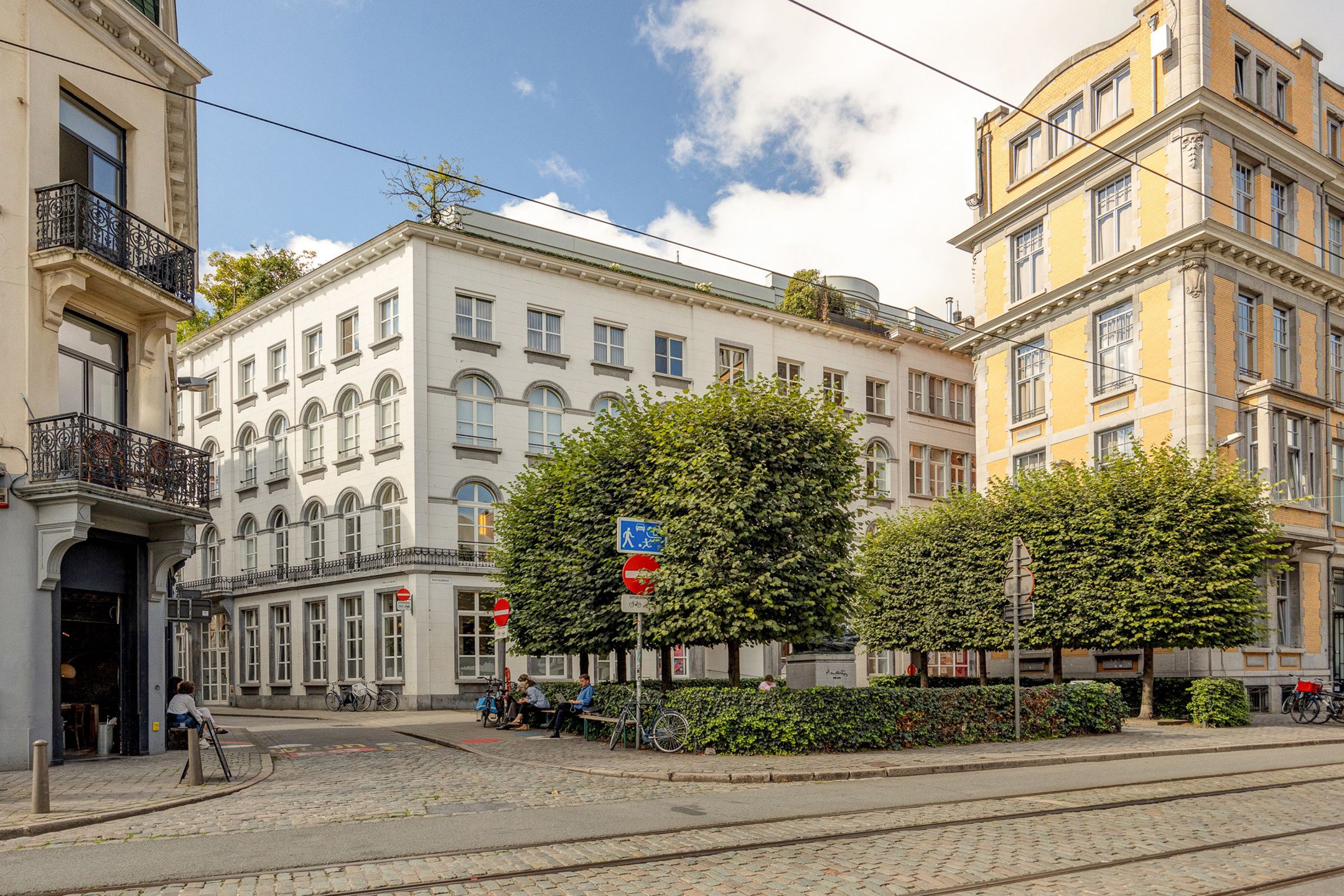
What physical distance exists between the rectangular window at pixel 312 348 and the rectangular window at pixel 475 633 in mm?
10872

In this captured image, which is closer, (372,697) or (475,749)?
(475,749)

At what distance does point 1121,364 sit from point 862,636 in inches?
422

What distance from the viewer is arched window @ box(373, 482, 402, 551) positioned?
1441 inches

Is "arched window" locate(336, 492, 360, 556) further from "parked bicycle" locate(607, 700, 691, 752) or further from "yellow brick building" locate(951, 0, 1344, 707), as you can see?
"yellow brick building" locate(951, 0, 1344, 707)

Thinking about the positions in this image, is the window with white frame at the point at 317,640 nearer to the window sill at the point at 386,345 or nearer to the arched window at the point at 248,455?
the arched window at the point at 248,455

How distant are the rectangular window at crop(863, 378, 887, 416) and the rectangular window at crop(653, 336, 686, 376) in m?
9.36

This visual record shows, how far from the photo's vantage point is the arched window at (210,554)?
45.6 metres

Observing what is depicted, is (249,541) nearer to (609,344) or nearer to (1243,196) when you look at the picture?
(609,344)

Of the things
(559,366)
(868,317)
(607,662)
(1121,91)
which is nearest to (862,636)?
(607,662)

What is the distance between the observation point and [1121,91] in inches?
1319

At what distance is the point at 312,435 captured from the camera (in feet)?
135

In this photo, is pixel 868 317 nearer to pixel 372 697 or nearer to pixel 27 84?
pixel 372 697

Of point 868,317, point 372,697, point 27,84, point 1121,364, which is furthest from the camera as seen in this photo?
point 868,317

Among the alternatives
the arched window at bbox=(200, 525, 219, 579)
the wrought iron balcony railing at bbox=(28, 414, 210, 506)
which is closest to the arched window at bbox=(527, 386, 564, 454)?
the arched window at bbox=(200, 525, 219, 579)
